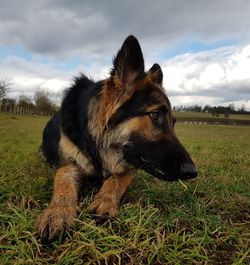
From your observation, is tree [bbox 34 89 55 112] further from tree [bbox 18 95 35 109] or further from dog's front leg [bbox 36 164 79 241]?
dog's front leg [bbox 36 164 79 241]

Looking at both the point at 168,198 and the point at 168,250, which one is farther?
the point at 168,198

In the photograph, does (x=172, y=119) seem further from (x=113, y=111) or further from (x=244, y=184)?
(x=244, y=184)

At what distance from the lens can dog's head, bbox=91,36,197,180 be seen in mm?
3506

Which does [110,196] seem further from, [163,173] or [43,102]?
[43,102]

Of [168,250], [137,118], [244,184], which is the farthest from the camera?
[244,184]

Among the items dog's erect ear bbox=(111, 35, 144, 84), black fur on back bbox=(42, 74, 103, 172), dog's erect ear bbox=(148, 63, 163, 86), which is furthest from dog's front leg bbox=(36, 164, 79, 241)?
dog's erect ear bbox=(148, 63, 163, 86)

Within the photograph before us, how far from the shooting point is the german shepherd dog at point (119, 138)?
3475 millimetres

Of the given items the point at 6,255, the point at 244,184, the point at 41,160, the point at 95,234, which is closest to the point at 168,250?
the point at 95,234

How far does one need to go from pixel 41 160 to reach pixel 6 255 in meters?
4.24

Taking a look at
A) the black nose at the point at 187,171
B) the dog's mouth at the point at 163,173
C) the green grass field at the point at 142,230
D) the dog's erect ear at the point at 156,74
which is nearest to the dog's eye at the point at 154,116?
the dog's mouth at the point at 163,173

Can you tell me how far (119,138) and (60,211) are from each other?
1267 millimetres

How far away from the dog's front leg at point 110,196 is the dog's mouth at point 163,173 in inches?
16.0

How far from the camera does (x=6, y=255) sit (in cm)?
253

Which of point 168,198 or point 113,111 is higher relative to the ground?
point 113,111
